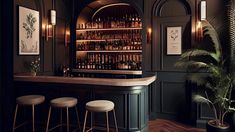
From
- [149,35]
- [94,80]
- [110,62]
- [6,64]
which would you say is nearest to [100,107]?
[94,80]

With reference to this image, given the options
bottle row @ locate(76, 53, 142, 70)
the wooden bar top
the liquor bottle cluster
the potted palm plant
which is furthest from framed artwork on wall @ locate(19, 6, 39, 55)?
the potted palm plant

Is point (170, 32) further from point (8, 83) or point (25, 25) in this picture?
point (8, 83)

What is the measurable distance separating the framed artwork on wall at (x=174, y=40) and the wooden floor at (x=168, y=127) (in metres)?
1.59

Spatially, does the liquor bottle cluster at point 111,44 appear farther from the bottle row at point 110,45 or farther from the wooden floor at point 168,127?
the wooden floor at point 168,127

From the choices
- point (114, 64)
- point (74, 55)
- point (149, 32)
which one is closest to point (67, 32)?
point (74, 55)

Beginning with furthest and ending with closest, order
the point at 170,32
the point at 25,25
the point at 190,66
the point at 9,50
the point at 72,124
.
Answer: the point at 170,32, the point at 190,66, the point at 25,25, the point at 72,124, the point at 9,50

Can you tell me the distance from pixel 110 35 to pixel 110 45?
28cm

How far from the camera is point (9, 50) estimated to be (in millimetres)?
555

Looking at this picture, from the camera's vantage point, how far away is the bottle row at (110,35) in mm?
5439

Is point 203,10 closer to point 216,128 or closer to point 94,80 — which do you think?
point 216,128

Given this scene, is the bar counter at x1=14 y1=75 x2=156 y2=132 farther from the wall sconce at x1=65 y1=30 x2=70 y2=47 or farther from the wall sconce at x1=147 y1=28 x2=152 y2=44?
the wall sconce at x1=65 y1=30 x2=70 y2=47

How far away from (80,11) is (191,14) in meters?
2.88

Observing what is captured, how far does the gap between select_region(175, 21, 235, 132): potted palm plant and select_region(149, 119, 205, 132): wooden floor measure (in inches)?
21.6

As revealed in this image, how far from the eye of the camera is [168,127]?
13.9 feet
